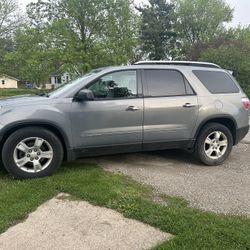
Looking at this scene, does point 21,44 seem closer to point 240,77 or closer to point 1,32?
point 1,32

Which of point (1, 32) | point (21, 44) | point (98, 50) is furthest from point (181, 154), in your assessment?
point (1, 32)

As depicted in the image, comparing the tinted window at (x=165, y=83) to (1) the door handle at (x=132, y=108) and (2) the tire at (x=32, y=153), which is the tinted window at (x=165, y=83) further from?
(2) the tire at (x=32, y=153)

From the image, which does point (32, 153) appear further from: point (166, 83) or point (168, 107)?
point (166, 83)

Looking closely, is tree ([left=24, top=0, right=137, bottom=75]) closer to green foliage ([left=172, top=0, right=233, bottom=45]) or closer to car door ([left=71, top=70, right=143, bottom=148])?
car door ([left=71, top=70, right=143, bottom=148])

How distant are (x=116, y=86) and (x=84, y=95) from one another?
0.66 m

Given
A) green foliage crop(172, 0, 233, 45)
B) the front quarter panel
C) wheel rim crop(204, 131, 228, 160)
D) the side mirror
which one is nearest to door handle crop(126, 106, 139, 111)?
the side mirror

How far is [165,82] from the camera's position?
251 inches

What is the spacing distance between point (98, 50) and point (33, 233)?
23416mm

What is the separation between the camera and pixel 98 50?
26.5 m

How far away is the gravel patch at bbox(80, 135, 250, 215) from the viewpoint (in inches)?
191

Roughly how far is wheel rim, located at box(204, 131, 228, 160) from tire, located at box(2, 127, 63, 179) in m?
2.64

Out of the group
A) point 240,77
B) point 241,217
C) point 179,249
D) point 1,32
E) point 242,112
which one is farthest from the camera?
point 1,32

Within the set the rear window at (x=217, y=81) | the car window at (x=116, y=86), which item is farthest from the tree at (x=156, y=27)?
the car window at (x=116, y=86)

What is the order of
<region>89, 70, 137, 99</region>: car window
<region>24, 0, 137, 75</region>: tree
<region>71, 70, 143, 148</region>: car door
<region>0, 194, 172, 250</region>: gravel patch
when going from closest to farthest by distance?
<region>0, 194, 172, 250</region>: gravel patch → <region>71, 70, 143, 148</region>: car door → <region>89, 70, 137, 99</region>: car window → <region>24, 0, 137, 75</region>: tree
